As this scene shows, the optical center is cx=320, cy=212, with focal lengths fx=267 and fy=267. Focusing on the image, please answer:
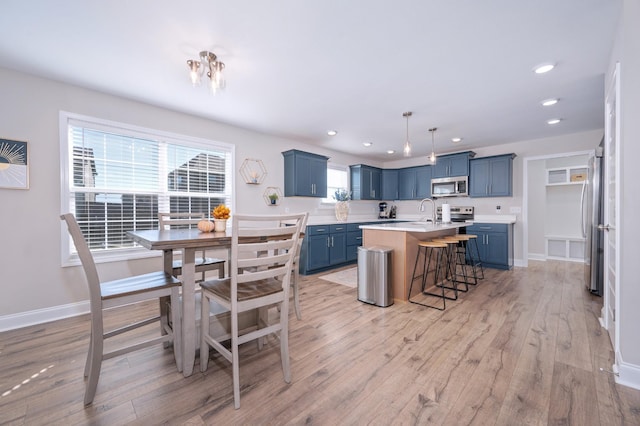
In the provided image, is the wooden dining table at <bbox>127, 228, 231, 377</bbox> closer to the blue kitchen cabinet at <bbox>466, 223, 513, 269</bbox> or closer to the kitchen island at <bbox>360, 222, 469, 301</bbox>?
the kitchen island at <bbox>360, 222, 469, 301</bbox>

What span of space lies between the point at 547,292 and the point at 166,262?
460cm

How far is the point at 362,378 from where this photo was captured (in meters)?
1.79

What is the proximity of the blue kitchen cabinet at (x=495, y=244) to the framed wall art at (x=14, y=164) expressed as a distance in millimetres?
6474

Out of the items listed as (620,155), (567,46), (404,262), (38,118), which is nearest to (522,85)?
(567,46)

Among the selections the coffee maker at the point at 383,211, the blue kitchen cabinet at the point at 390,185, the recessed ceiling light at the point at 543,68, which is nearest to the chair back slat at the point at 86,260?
the recessed ceiling light at the point at 543,68

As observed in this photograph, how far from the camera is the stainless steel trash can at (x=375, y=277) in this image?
3.10 meters

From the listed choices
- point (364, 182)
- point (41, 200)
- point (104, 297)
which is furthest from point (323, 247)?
point (41, 200)

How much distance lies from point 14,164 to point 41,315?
1511 millimetres

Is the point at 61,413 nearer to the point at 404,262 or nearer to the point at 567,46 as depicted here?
the point at 404,262

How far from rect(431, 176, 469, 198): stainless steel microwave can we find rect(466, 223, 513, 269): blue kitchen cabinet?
87 centimetres

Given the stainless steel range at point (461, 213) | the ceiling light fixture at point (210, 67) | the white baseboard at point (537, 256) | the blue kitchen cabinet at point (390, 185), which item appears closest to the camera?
the ceiling light fixture at point (210, 67)

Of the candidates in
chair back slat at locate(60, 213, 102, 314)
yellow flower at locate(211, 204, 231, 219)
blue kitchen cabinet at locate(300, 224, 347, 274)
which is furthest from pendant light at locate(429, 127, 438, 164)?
chair back slat at locate(60, 213, 102, 314)

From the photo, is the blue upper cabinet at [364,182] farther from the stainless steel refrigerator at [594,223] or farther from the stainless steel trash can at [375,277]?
the stainless steel refrigerator at [594,223]

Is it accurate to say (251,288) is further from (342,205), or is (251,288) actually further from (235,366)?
(342,205)
